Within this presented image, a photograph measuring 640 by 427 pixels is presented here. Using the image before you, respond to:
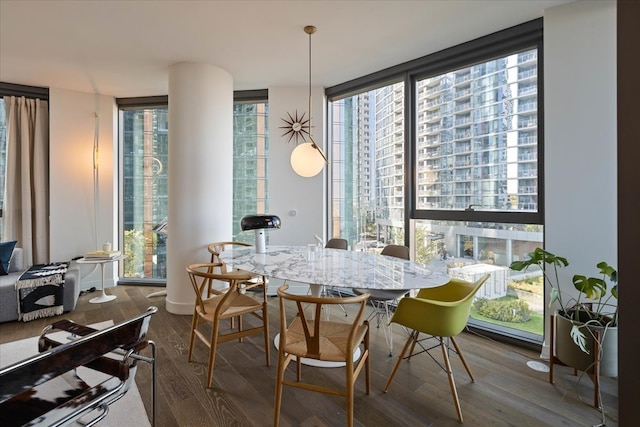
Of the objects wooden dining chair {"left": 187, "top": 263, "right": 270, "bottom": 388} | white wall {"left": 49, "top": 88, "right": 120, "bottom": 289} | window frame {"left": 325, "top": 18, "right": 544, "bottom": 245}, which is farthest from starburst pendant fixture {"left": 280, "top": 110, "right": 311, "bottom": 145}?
white wall {"left": 49, "top": 88, "right": 120, "bottom": 289}

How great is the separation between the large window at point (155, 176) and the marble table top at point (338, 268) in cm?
166

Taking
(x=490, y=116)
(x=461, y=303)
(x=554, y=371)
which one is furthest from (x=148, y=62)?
(x=554, y=371)

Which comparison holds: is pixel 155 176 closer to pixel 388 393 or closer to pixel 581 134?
pixel 388 393

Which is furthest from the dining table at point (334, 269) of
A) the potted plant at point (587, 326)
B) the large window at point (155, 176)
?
the large window at point (155, 176)

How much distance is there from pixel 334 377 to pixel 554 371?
5.27ft

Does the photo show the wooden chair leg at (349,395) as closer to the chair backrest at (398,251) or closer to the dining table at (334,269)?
the dining table at (334,269)

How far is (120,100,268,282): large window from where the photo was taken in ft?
14.1

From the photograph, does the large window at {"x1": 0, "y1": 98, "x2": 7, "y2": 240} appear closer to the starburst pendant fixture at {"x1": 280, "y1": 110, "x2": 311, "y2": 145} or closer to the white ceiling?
the white ceiling

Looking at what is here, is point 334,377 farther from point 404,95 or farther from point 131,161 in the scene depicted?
point 131,161

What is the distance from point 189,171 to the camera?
335cm

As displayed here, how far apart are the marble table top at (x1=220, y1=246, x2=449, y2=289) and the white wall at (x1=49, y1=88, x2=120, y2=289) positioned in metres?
2.68

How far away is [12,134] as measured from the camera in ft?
12.4

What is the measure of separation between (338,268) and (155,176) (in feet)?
11.4

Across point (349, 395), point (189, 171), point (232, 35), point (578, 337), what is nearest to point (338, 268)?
point (349, 395)
